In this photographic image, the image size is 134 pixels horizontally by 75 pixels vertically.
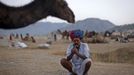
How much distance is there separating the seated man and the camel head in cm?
54

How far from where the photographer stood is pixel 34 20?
7312mm

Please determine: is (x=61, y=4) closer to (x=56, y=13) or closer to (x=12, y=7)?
(x=56, y=13)

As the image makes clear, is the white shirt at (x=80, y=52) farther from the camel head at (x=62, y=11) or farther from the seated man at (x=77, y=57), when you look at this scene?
the camel head at (x=62, y=11)

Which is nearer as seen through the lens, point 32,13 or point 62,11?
point 62,11

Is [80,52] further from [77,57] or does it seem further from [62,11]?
[62,11]

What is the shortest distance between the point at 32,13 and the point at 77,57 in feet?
3.71

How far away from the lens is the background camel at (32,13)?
704cm

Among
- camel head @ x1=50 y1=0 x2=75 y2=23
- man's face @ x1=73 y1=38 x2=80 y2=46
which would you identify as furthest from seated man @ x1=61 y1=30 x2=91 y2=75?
camel head @ x1=50 y1=0 x2=75 y2=23

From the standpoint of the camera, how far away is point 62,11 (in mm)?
7051

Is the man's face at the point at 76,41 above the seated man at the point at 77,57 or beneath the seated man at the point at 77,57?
above

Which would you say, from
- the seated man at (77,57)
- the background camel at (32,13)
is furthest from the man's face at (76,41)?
the background camel at (32,13)

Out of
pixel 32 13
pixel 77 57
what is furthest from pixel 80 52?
pixel 32 13

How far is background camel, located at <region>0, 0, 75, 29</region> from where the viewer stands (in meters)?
7.04

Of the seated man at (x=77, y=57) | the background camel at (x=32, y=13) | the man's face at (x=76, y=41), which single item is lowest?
the seated man at (x=77, y=57)
